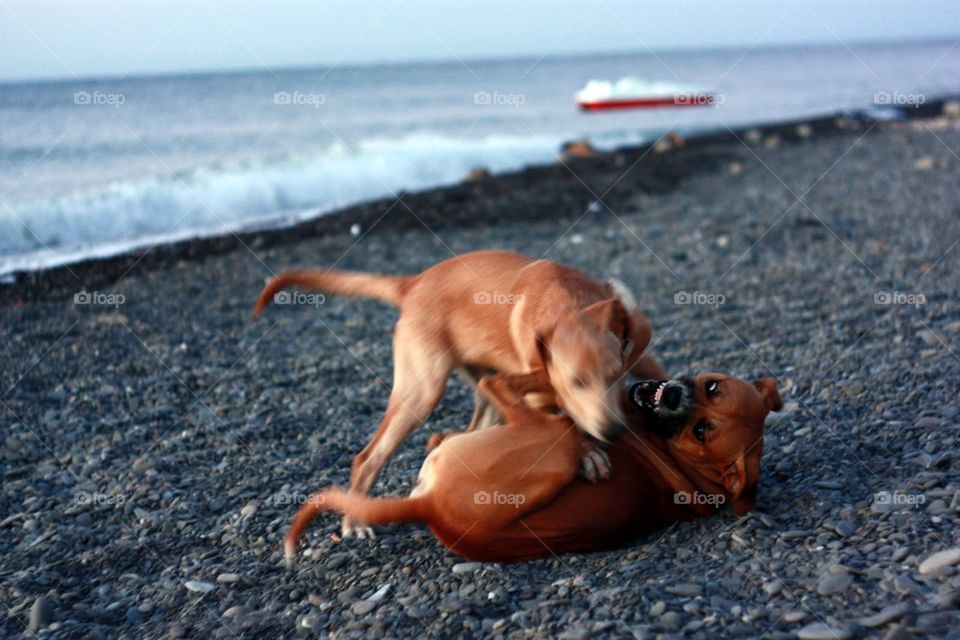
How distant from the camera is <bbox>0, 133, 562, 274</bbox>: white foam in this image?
48.4 ft

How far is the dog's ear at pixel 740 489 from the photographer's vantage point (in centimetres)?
436

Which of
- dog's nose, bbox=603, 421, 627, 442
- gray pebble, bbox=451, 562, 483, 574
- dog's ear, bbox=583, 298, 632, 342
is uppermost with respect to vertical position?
dog's ear, bbox=583, 298, 632, 342

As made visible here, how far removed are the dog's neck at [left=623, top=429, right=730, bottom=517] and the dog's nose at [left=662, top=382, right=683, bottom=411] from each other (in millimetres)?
178

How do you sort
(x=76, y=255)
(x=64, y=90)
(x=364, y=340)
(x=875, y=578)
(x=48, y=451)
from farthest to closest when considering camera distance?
(x=64, y=90), (x=76, y=255), (x=364, y=340), (x=48, y=451), (x=875, y=578)

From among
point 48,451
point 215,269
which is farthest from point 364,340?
point 215,269

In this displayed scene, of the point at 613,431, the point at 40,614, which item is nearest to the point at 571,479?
the point at 613,431

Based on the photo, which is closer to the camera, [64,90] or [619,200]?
[619,200]

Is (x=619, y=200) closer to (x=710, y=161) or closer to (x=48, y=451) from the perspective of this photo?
(x=710, y=161)

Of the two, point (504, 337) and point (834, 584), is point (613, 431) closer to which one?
point (504, 337)

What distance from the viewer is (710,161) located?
19516mm

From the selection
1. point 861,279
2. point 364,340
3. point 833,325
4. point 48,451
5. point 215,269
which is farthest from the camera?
point 215,269

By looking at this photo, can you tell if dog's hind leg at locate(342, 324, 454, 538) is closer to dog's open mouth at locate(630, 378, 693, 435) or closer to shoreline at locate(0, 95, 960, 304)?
dog's open mouth at locate(630, 378, 693, 435)

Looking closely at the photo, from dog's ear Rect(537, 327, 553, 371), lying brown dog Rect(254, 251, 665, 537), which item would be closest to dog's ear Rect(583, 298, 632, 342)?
lying brown dog Rect(254, 251, 665, 537)

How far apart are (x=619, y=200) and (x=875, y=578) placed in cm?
1210
